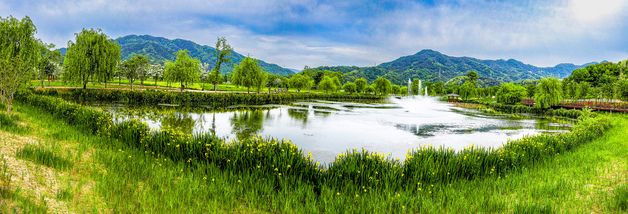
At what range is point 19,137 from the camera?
10.3m

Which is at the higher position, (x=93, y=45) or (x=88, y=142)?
(x=93, y=45)

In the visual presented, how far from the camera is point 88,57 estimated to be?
134 feet

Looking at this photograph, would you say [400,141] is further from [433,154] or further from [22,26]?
[22,26]

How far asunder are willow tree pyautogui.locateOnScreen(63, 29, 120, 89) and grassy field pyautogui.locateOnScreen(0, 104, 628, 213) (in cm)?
3550

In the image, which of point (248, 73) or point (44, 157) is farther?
point (248, 73)

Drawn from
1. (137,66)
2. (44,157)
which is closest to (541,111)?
(44,157)

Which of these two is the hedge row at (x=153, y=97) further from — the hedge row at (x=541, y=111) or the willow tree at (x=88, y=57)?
the hedge row at (x=541, y=111)

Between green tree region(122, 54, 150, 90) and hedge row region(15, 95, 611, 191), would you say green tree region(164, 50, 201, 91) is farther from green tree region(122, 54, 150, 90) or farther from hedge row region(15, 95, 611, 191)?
hedge row region(15, 95, 611, 191)

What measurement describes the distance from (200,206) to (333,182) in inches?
129

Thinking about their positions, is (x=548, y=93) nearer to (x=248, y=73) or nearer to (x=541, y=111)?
(x=541, y=111)

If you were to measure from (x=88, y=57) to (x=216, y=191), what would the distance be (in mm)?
42235

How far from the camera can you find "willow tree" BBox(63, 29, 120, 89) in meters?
40.2

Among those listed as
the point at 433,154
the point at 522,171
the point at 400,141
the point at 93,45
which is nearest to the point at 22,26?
the point at 93,45

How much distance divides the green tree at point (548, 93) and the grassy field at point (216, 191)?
1714 inches
